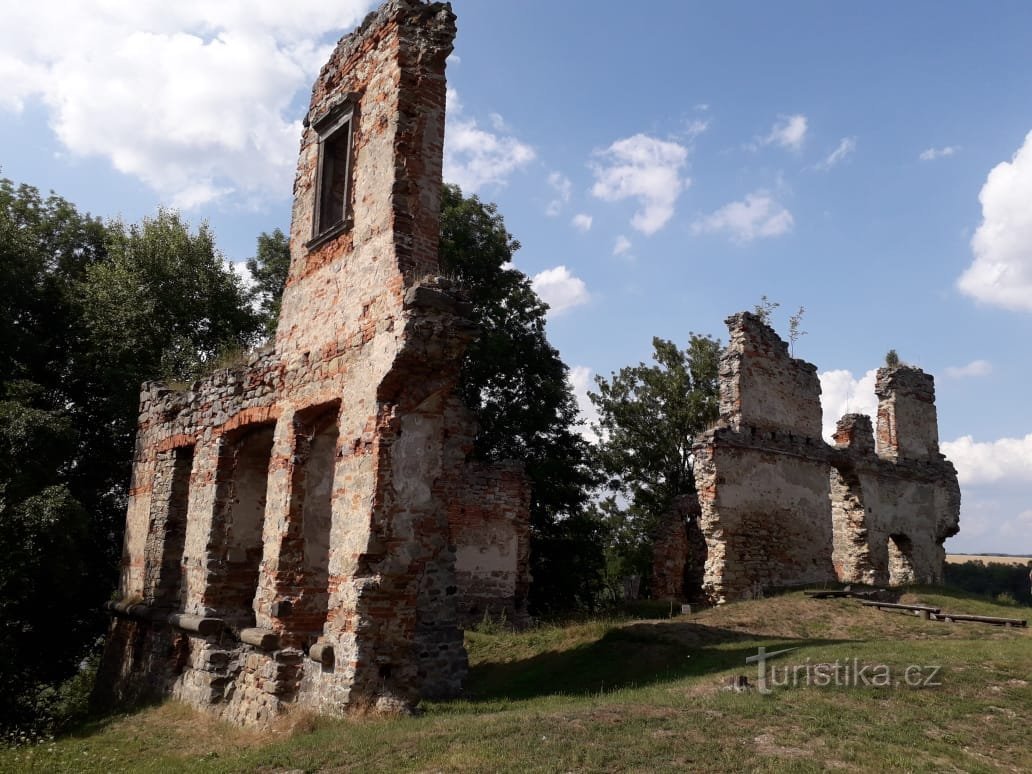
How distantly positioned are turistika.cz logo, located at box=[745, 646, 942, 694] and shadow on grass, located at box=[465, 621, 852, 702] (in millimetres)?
486

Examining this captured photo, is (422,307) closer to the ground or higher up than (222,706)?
higher up

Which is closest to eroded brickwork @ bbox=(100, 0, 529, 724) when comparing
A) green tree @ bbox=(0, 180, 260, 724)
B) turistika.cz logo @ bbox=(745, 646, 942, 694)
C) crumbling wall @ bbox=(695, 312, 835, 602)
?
green tree @ bbox=(0, 180, 260, 724)

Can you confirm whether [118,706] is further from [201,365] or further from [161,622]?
[201,365]

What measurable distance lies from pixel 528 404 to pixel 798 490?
840cm

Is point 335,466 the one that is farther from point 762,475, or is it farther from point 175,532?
point 762,475

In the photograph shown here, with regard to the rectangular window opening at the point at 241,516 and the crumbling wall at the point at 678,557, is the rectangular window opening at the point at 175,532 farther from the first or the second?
the crumbling wall at the point at 678,557

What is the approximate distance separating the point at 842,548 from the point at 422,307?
1760 centimetres

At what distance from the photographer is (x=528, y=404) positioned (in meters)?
24.7

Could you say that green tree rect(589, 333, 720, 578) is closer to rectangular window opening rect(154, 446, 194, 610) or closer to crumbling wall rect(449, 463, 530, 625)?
crumbling wall rect(449, 463, 530, 625)

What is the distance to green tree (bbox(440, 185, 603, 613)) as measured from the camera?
2342 centimetres

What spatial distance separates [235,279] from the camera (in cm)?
2323

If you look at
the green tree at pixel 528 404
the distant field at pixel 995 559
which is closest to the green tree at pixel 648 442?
the green tree at pixel 528 404

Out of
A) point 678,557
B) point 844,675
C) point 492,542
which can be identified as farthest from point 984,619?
point 492,542

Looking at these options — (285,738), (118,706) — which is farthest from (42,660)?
(285,738)
